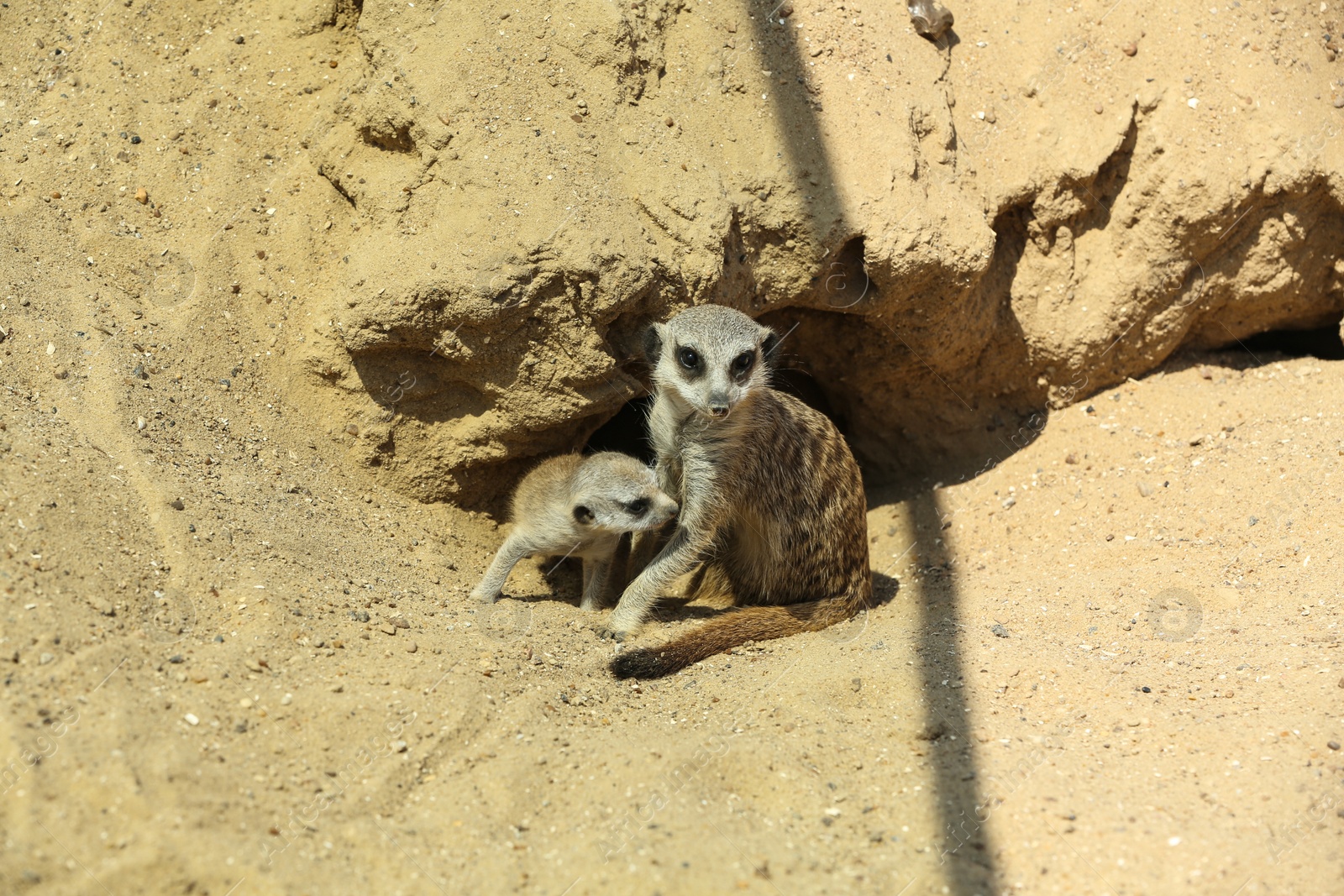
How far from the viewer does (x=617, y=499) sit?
3594 millimetres

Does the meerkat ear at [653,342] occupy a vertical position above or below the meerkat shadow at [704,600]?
above

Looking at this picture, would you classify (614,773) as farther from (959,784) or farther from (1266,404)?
(1266,404)

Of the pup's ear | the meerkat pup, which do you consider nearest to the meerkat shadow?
the meerkat pup

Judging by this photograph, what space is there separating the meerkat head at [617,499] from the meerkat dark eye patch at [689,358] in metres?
0.50

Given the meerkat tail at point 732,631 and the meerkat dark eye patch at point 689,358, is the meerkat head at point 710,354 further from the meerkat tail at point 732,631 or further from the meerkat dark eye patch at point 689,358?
the meerkat tail at point 732,631

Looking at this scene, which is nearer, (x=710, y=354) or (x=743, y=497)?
(x=710, y=354)

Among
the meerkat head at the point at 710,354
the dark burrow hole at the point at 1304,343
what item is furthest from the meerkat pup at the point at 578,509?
the dark burrow hole at the point at 1304,343

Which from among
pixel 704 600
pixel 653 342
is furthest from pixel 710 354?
pixel 704 600

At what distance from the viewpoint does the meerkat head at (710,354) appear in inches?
130

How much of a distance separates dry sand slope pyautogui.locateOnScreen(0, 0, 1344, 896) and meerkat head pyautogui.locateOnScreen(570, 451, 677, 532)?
0.28 m

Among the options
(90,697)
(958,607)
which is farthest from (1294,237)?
(90,697)

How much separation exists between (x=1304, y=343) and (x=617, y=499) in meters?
3.93

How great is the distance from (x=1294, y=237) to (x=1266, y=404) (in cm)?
75

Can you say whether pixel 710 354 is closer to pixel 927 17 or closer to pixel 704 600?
pixel 704 600
